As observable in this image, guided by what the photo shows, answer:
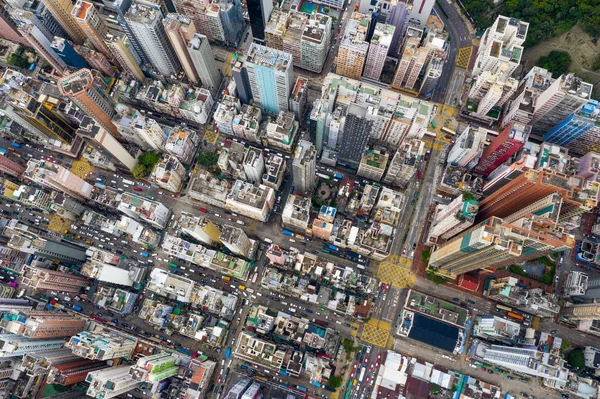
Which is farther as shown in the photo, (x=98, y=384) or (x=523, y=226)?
(x=98, y=384)

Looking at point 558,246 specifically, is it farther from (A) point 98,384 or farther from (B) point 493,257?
(A) point 98,384

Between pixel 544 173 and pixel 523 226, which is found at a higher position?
pixel 544 173

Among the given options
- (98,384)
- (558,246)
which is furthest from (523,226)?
(98,384)

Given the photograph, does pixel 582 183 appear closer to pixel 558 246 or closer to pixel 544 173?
pixel 544 173

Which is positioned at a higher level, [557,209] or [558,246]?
[557,209]

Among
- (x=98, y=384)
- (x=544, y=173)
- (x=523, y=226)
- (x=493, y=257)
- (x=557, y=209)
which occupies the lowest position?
(x=98, y=384)

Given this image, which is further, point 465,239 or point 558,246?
point 465,239

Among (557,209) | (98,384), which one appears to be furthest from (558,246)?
(98,384)

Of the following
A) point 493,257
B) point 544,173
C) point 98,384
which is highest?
point 544,173
